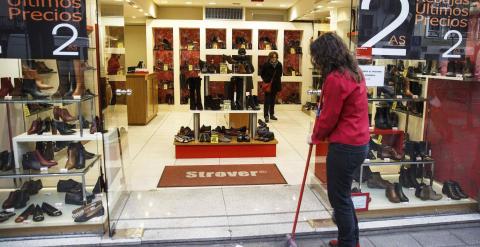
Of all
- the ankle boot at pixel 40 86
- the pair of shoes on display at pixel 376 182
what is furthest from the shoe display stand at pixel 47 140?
the pair of shoes on display at pixel 376 182

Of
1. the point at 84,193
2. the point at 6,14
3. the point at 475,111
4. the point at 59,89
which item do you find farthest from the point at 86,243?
the point at 475,111

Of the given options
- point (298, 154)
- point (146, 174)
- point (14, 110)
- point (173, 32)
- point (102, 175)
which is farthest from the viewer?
point (173, 32)

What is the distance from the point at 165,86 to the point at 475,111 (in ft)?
25.6

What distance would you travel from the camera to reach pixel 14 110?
319 centimetres

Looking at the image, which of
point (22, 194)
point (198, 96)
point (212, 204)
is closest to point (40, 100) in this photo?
point (22, 194)

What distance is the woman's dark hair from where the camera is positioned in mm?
2330

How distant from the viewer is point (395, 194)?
3.38 metres

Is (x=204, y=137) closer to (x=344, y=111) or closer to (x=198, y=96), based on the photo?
(x=198, y=96)

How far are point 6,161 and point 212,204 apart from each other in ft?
5.83

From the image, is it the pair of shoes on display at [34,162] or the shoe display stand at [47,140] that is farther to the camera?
the pair of shoes on display at [34,162]

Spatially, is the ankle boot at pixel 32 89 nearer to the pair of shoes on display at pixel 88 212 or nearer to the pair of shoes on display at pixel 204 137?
the pair of shoes on display at pixel 88 212

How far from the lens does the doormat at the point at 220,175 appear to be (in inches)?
164

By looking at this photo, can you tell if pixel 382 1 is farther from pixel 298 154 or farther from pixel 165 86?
pixel 165 86

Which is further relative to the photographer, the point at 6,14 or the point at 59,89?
the point at 59,89
